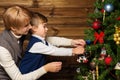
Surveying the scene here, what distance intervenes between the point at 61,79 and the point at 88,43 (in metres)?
0.87

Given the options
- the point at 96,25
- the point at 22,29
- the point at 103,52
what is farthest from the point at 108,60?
the point at 22,29

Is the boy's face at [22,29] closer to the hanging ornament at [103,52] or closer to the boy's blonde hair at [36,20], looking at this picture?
the boy's blonde hair at [36,20]

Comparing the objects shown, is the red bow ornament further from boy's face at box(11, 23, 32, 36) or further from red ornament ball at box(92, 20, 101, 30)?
boy's face at box(11, 23, 32, 36)

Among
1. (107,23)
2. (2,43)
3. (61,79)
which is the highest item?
(107,23)

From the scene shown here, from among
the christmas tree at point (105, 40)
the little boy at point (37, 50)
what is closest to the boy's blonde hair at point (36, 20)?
the little boy at point (37, 50)

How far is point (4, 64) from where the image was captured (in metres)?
2.45

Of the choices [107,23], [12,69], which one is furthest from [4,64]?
[107,23]

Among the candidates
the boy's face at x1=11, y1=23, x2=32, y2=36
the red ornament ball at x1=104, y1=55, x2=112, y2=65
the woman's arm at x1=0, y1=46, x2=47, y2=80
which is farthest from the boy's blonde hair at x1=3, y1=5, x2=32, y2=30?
the red ornament ball at x1=104, y1=55, x2=112, y2=65

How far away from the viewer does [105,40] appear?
230 cm

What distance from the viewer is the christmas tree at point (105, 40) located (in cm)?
220

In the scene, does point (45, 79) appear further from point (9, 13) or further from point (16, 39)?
point (9, 13)

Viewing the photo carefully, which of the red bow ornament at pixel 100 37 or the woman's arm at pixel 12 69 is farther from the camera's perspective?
the woman's arm at pixel 12 69

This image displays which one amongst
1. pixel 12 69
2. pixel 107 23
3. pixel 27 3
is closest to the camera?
pixel 107 23

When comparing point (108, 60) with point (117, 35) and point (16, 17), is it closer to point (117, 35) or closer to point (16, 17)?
point (117, 35)
